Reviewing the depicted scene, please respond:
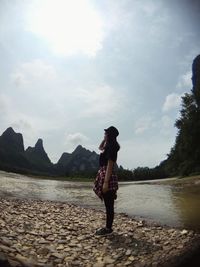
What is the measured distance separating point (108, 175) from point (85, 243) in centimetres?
140

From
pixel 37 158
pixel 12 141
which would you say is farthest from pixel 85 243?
pixel 37 158

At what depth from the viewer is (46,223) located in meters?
8.49

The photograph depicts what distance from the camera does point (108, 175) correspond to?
7.48m

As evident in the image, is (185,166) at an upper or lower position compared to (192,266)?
upper

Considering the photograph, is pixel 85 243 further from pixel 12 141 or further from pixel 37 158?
pixel 37 158

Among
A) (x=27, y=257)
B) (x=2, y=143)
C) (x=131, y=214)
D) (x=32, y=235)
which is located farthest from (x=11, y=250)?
(x=2, y=143)

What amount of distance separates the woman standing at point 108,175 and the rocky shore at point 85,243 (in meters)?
0.55

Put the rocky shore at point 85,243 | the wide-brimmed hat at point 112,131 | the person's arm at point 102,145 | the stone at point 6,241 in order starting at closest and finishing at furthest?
the rocky shore at point 85,243 < the stone at point 6,241 < the wide-brimmed hat at point 112,131 < the person's arm at point 102,145

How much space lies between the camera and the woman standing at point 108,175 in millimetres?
7496

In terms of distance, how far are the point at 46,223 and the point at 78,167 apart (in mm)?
118997

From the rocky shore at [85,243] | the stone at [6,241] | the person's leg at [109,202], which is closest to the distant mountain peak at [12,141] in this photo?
the rocky shore at [85,243]

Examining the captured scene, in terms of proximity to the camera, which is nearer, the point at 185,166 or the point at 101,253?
the point at 101,253

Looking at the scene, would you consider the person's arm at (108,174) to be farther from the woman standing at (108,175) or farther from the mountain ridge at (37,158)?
the mountain ridge at (37,158)

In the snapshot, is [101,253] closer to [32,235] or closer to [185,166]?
[32,235]
